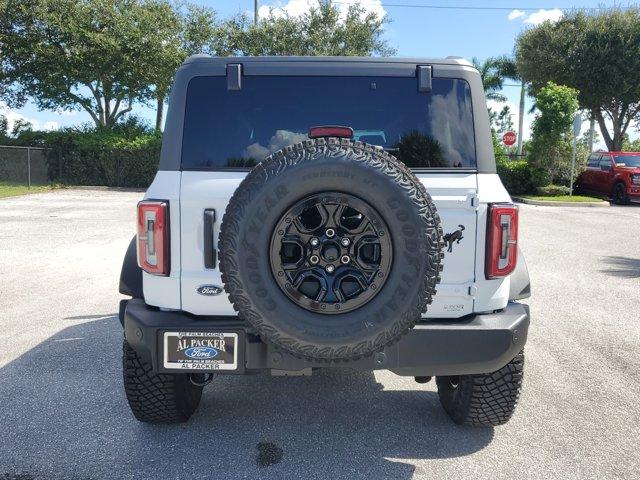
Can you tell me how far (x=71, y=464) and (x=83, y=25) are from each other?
85.7ft

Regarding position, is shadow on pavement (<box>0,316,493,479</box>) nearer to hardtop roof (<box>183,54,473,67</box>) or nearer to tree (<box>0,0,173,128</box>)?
hardtop roof (<box>183,54,473,67</box>)

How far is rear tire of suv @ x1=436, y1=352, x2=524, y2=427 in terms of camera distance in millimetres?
3072

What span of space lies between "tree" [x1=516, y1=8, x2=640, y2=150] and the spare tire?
29.8m

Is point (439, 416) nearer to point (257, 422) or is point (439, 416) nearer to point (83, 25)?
point (257, 422)

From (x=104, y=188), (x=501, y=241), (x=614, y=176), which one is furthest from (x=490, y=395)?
(x=104, y=188)

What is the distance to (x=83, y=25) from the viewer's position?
24859 millimetres

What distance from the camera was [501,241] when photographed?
2693 mm

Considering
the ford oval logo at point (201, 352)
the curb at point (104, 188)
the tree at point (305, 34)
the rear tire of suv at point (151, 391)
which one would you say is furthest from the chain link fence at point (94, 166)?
the ford oval logo at point (201, 352)

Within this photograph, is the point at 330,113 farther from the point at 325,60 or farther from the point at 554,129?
the point at 554,129

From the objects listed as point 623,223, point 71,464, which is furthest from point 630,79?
point 71,464

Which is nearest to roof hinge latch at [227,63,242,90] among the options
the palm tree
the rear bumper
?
the rear bumper

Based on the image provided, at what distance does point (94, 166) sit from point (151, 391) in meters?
23.8

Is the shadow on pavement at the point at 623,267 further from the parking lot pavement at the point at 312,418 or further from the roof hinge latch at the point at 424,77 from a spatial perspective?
the roof hinge latch at the point at 424,77

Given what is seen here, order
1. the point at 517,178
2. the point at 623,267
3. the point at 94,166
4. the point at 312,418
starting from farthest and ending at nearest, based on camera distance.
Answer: the point at 94,166, the point at 517,178, the point at 623,267, the point at 312,418
